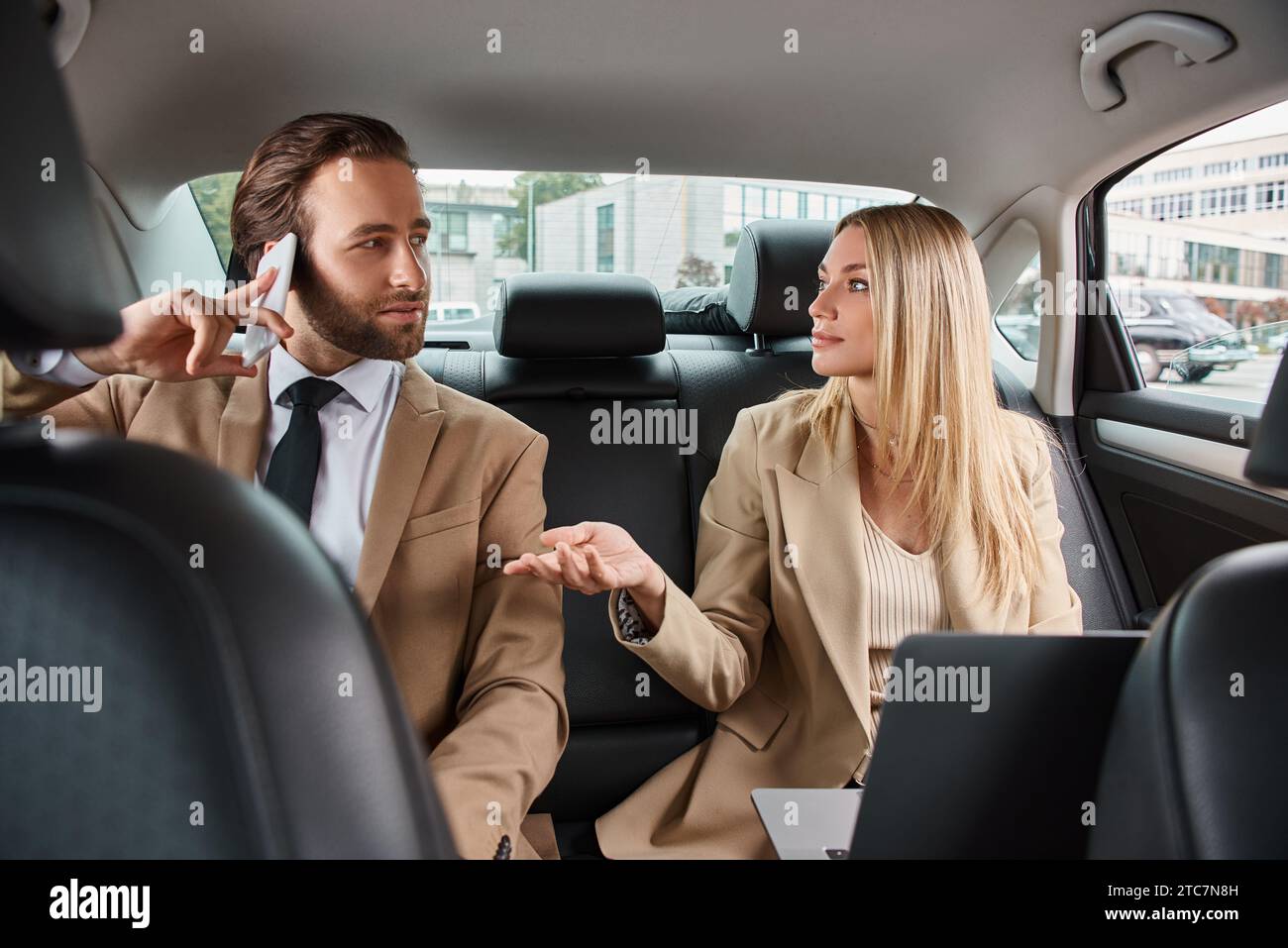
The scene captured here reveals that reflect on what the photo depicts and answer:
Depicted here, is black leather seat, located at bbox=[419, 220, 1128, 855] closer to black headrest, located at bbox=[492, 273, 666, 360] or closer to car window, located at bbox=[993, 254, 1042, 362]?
black headrest, located at bbox=[492, 273, 666, 360]

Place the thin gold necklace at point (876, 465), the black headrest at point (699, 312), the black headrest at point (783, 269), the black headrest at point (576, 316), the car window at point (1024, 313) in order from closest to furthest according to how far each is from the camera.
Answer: the thin gold necklace at point (876, 465) < the black headrest at point (576, 316) < the black headrest at point (783, 269) < the car window at point (1024, 313) < the black headrest at point (699, 312)

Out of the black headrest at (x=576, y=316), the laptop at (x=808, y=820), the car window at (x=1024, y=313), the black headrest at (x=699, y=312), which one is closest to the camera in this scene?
the laptop at (x=808, y=820)

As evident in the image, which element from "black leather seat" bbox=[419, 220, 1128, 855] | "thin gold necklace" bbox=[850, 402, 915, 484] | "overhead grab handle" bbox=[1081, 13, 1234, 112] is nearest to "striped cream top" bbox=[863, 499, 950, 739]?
"thin gold necklace" bbox=[850, 402, 915, 484]

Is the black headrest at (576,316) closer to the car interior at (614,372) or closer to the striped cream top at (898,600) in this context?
the car interior at (614,372)

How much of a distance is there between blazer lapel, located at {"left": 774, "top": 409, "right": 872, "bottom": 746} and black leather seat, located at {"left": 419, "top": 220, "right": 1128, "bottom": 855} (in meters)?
0.38

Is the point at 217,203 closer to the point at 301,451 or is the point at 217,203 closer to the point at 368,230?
the point at 368,230

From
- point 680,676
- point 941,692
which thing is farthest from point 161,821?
point 680,676

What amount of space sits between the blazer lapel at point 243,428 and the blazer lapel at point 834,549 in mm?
764

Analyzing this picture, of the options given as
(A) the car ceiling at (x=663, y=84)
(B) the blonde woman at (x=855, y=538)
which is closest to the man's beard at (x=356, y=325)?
(A) the car ceiling at (x=663, y=84)

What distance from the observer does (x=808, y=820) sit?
81 cm

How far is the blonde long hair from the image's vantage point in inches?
60.9

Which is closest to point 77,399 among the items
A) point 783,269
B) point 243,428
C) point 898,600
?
point 243,428

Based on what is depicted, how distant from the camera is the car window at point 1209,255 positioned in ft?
5.49
